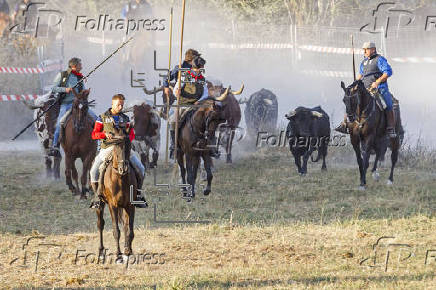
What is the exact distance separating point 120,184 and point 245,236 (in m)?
2.87

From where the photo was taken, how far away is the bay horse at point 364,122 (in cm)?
1719

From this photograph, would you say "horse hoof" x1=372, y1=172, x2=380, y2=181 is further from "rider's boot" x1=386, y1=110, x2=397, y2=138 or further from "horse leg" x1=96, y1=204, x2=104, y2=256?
"horse leg" x1=96, y1=204, x2=104, y2=256

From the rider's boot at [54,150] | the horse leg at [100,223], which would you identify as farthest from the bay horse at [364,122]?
the horse leg at [100,223]

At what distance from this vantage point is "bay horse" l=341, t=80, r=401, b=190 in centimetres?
1719

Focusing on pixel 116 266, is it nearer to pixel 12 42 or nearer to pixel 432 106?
pixel 12 42

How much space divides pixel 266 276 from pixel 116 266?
2.10 m

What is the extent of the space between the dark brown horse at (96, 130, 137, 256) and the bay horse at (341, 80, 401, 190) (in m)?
7.40

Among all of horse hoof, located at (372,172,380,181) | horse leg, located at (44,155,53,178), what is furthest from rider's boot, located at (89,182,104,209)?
horse hoof, located at (372,172,380,181)

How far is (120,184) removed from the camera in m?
10.7

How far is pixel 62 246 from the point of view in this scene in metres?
12.3

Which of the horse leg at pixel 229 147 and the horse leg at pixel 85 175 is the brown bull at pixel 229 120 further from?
the horse leg at pixel 85 175

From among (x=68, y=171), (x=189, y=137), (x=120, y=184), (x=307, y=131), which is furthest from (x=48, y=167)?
(x=120, y=184)

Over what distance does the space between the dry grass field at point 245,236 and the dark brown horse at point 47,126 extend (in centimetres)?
44

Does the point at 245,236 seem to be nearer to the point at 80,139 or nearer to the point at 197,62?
the point at 80,139
